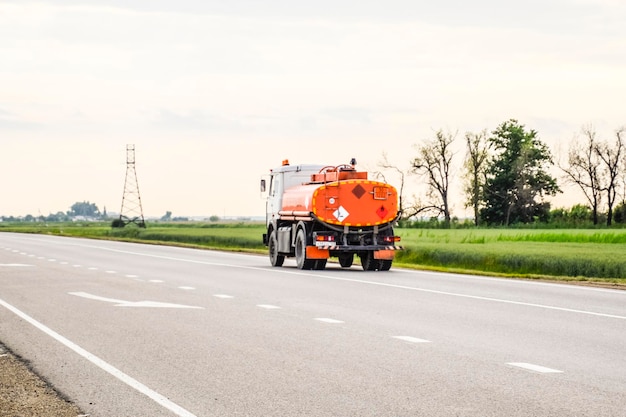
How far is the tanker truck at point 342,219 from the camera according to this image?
101ft

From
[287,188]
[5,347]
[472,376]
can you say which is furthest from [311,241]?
[472,376]

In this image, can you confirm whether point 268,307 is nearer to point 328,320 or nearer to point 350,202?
point 328,320

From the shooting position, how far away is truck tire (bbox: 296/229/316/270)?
102 feet

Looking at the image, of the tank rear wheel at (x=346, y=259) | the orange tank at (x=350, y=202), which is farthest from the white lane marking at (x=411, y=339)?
the tank rear wheel at (x=346, y=259)

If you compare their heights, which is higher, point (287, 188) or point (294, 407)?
point (287, 188)

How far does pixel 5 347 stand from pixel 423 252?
90.0 ft

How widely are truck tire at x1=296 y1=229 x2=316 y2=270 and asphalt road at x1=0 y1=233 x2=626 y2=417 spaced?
7.46m

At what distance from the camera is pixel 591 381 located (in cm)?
993

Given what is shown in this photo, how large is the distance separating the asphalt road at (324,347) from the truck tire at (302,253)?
7460 millimetres

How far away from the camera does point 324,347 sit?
12492mm

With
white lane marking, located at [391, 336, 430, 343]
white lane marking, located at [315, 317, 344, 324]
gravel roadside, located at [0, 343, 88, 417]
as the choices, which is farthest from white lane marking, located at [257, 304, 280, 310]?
gravel roadside, located at [0, 343, 88, 417]

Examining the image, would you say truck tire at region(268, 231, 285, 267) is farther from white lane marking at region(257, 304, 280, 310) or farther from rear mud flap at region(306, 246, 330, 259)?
white lane marking at region(257, 304, 280, 310)

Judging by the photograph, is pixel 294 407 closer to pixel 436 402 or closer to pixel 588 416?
pixel 436 402

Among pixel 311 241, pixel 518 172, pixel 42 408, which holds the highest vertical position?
pixel 518 172
